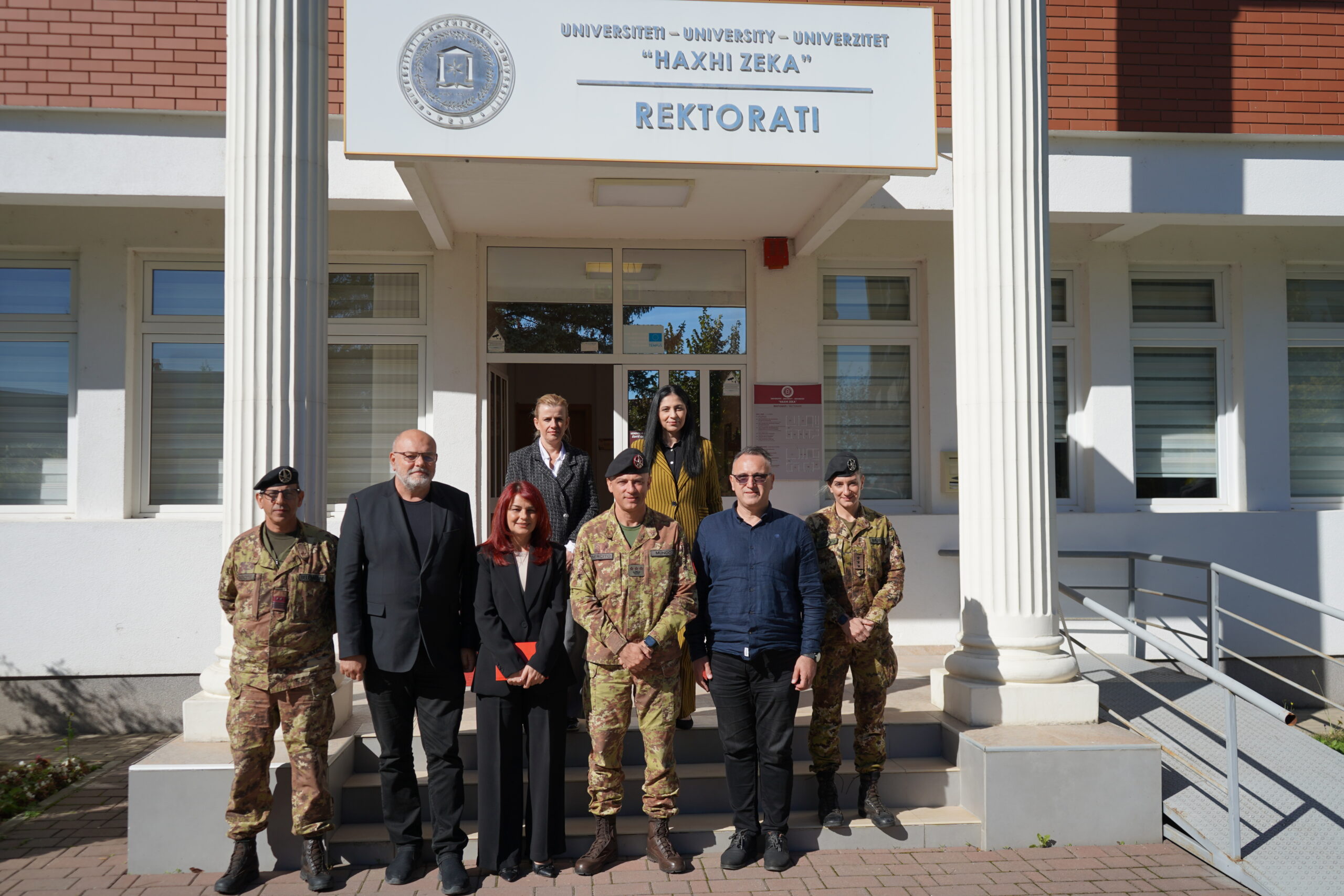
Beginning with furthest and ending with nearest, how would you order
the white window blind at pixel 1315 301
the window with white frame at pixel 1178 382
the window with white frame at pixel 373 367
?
the white window blind at pixel 1315 301
the window with white frame at pixel 1178 382
the window with white frame at pixel 373 367

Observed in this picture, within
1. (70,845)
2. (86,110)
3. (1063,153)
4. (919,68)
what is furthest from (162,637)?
(1063,153)

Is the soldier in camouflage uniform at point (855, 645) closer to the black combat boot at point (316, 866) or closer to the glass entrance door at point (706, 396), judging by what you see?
the black combat boot at point (316, 866)

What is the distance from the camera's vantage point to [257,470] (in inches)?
189

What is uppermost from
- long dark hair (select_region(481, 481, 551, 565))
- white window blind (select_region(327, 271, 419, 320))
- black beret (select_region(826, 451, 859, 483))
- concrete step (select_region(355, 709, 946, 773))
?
white window blind (select_region(327, 271, 419, 320))

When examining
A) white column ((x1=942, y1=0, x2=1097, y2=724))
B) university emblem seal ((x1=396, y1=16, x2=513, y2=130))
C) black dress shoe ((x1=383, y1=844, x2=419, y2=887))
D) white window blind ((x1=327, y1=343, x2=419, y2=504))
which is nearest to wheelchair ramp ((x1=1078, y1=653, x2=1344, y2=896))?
white column ((x1=942, y1=0, x2=1097, y2=724))

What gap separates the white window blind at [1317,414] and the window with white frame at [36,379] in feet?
32.1

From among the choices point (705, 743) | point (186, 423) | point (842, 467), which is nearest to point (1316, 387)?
point (842, 467)

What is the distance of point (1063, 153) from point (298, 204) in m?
5.34

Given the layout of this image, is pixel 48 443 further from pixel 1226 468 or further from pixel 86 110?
pixel 1226 468

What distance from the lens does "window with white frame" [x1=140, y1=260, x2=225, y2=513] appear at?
24.6 ft

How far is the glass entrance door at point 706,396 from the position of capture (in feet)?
25.7

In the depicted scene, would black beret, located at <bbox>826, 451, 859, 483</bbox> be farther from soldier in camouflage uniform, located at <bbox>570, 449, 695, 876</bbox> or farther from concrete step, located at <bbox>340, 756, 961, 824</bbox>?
concrete step, located at <bbox>340, 756, 961, 824</bbox>

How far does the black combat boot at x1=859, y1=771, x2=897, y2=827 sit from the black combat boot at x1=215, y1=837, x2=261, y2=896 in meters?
2.70

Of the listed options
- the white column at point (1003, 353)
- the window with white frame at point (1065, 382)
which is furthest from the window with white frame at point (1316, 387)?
the white column at point (1003, 353)
